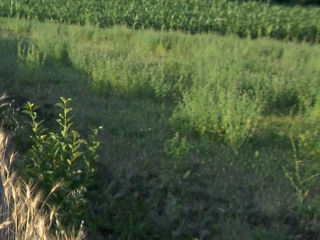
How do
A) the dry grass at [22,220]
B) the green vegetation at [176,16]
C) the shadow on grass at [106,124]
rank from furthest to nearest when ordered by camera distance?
1. the green vegetation at [176,16]
2. the shadow on grass at [106,124]
3. the dry grass at [22,220]

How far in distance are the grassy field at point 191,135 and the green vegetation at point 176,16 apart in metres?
5.61

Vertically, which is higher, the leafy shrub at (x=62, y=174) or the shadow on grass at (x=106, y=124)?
the leafy shrub at (x=62, y=174)

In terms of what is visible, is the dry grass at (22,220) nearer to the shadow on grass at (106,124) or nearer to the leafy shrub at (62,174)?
the leafy shrub at (62,174)

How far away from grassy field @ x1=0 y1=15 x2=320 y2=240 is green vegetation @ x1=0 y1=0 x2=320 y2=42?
5.61 m

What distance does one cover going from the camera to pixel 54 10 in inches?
674

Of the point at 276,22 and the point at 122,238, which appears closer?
the point at 122,238

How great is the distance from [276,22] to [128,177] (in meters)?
12.1

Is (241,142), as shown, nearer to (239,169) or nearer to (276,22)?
(239,169)

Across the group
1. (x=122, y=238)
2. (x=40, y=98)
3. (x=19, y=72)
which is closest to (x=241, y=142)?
(x=122, y=238)

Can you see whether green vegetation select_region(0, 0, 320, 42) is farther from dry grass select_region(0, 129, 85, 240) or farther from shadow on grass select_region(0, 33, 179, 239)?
dry grass select_region(0, 129, 85, 240)

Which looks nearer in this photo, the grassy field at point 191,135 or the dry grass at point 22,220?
the dry grass at point 22,220

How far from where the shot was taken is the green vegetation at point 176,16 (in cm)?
1595

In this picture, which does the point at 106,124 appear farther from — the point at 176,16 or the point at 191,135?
the point at 176,16

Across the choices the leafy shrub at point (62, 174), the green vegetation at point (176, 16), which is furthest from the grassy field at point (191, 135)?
the green vegetation at point (176, 16)
